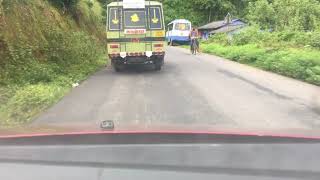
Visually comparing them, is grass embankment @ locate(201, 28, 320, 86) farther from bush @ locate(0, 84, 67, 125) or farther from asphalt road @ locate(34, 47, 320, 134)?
bush @ locate(0, 84, 67, 125)

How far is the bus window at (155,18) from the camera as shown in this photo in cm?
2405

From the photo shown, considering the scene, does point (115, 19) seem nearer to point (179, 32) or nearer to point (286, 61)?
point (286, 61)

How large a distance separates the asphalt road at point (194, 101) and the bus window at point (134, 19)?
241cm

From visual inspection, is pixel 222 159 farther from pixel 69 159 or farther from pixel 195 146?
pixel 69 159

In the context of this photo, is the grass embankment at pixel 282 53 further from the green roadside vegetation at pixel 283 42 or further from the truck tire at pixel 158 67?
the truck tire at pixel 158 67

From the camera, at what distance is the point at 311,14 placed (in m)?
45.0

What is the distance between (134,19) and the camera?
24062 mm

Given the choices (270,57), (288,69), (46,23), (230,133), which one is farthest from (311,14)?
(230,133)

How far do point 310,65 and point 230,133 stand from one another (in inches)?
712

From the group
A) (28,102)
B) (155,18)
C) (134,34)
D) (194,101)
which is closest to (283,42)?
(155,18)

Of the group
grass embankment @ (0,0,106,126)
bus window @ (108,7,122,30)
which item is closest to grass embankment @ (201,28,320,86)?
bus window @ (108,7,122,30)

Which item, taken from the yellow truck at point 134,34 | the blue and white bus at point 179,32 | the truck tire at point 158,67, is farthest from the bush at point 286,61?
the blue and white bus at point 179,32

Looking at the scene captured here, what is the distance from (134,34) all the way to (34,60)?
5643 millimetres

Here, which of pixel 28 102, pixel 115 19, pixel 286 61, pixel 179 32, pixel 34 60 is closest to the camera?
pixel 28 102
